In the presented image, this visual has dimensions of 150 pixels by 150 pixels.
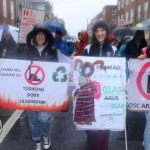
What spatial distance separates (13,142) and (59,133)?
2.82 feet

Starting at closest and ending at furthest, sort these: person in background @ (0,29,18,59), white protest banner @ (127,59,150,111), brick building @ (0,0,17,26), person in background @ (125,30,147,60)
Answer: white protest banner @ (127,59,150,111), person in background @ (125,30,147,60), person in background @ (0,29,18,59), brick building @ (0,0,17,26)

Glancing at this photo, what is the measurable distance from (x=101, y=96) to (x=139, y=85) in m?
0.54

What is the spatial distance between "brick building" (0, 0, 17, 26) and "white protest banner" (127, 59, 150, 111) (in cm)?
3453

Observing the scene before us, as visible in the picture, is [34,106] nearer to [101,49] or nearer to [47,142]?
[47,142]

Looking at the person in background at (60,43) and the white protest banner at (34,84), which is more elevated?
the person in background at (60,43)

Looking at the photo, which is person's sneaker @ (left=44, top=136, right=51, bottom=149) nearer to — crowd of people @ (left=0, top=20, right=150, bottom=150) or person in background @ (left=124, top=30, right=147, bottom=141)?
crowd of people @ (left=0, top=20, right=150, bottom=150)

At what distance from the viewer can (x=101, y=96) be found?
4.27 metres

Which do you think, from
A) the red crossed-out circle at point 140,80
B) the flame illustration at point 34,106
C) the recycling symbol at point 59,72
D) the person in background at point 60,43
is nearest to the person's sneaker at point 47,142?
the flame illustration at point 34,106

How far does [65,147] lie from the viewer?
513 centimetres

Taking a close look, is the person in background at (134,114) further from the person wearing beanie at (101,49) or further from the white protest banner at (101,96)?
the white protest banner at (101,96)

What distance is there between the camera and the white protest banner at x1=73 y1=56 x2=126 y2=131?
4.26 m

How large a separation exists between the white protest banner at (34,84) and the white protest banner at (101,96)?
407 millimetres

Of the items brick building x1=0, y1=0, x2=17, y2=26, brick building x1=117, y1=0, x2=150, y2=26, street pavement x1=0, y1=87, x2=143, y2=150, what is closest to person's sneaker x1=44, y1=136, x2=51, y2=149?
street pavement x1=0, y1=87, x2=143, y2=150

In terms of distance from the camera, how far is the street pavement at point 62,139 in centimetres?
513
